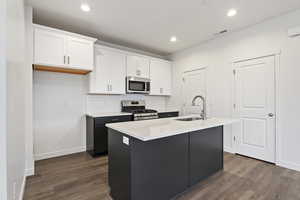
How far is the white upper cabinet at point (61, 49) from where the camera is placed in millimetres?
2662

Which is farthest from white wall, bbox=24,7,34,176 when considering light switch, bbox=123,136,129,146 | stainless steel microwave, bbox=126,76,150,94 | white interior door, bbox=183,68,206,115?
white interior door, bbox=183,68,206,115

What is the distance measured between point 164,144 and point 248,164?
2207mm

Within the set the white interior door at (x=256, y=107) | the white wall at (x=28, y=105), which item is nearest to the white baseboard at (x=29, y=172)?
the white wall at (x=28, y=105)

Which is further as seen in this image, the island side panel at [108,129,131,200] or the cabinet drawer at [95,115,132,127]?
the cabinet drawer at [95,115,132,127]

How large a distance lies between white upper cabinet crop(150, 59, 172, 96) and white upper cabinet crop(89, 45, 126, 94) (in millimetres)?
1003

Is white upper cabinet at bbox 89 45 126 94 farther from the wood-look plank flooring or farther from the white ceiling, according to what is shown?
the wood-look plank flooring

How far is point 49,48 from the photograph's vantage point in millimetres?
2746

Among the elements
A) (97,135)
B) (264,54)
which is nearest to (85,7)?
(97,135)

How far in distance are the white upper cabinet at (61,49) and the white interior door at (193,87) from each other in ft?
9.08

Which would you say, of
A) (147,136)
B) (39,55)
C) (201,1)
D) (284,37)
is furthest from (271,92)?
(39,55)

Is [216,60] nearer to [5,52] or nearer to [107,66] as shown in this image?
[107,66]

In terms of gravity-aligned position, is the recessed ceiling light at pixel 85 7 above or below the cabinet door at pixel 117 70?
above

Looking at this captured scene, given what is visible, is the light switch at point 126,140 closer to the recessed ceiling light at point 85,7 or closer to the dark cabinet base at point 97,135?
the dark cabinet base at point 97,135

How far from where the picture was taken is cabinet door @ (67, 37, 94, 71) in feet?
9.75
